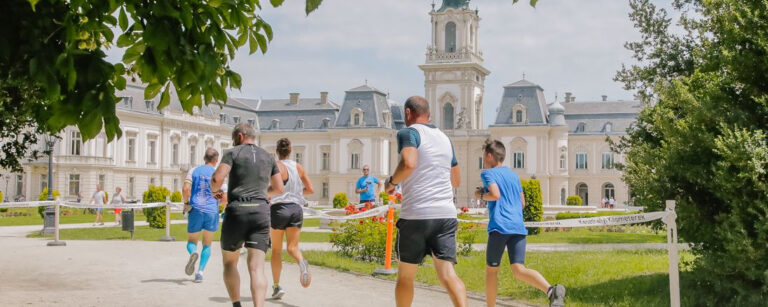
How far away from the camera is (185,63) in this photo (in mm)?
3943

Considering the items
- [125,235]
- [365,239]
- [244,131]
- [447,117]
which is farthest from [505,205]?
[447,117]

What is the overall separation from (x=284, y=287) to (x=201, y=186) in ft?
5.23

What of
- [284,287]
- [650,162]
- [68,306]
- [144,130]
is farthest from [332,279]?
[144,130]

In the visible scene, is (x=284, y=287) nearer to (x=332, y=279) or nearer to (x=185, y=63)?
(x=332, y=279)

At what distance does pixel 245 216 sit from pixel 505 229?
223cm

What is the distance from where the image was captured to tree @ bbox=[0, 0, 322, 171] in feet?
12.3

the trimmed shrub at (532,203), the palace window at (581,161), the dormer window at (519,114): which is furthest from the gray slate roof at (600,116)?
the trimmed shrub at (532,203)

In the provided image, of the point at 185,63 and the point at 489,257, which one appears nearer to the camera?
the point at 185,63

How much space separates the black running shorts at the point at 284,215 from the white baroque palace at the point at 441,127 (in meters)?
57.8

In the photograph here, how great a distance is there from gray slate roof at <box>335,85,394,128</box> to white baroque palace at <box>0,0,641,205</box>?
0.10 meters

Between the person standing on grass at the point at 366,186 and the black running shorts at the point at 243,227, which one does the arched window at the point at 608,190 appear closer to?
the person standing on grass at the point at 366,186

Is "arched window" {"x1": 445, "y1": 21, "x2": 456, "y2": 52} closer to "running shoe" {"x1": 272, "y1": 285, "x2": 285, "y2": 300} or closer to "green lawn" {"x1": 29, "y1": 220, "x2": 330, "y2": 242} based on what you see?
"green lawn" {"x1": 29, "y1": 220, "x2": 330, "y2": 242}

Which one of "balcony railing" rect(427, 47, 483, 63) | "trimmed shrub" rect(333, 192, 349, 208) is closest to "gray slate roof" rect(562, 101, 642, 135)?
"balcony railing" rect(427, 47, 483, 63)

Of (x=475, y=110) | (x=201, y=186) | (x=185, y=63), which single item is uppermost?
(x=475, y=110)
